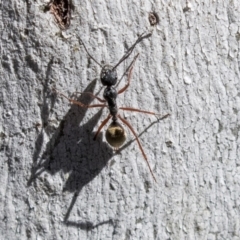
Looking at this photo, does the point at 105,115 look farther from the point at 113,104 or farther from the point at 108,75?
the point at 108,75

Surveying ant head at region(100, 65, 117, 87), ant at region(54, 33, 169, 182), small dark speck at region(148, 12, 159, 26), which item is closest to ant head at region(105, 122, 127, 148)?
ant at region(54, 33, 169, 182)

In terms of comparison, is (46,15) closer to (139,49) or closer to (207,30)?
(139,49)

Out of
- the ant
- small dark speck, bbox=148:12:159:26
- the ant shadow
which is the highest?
small dark speck, bbox=148:12:159:26

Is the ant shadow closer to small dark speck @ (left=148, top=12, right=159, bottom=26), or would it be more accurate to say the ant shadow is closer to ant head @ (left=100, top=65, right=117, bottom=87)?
ant head @ (left=100, top=65, right=117, bottom=87)

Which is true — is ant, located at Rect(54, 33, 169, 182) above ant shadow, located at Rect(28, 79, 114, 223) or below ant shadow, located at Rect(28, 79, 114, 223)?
above

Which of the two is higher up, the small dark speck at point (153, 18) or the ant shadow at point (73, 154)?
the small dark speck at point (153, 18)

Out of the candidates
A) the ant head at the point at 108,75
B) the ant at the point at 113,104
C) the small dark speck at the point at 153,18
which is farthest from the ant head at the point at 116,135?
the small dark speck at the point at 153,18

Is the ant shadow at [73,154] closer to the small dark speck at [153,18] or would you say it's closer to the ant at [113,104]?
the ant at [113,104]
